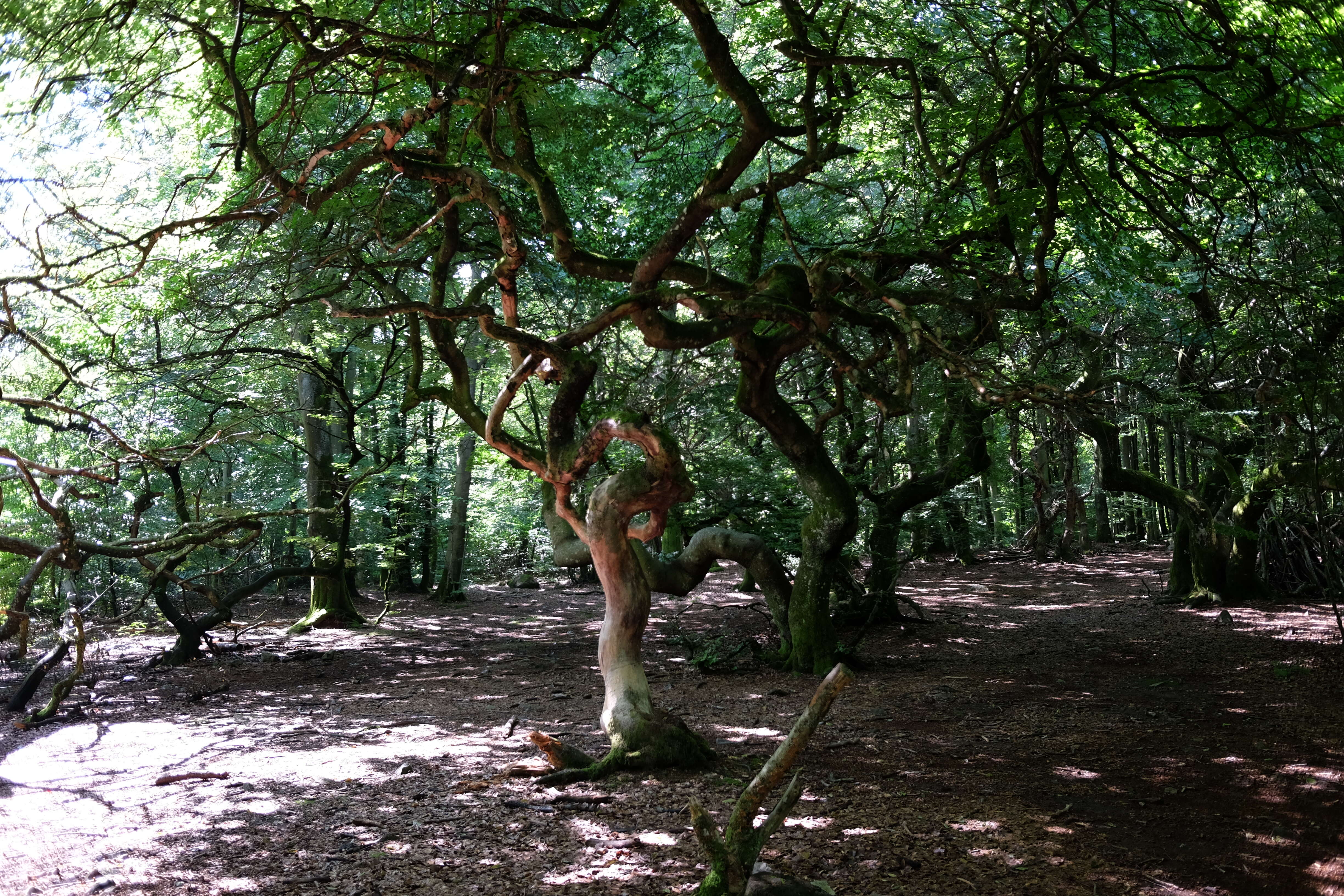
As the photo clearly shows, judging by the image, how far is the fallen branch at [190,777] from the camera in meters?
5.89

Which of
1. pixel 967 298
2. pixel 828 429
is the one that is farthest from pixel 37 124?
pixel 828 429

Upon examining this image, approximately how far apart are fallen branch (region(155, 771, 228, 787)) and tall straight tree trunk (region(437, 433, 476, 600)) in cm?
1136

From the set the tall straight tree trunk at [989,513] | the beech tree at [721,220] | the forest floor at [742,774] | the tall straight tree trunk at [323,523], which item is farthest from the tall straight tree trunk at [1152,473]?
the tall straight tree trunk at [323,523]

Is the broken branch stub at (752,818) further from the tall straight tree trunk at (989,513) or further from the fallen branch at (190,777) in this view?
the tall straight tree trunk at (989,513)

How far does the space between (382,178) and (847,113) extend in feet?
14.6

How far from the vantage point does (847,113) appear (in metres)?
8.80

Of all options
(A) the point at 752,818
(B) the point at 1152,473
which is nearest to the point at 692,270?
(A) the point at 752,818

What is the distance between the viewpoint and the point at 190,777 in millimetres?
6004

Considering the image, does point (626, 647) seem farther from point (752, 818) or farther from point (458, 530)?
point (458, 530)

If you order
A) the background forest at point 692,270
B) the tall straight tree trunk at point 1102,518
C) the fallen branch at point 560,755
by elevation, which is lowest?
the fallen branch at point 560,755

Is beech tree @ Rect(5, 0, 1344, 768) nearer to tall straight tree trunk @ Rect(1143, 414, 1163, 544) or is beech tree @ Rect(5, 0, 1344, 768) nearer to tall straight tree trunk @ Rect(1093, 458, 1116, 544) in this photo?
tall straight tree trunk @ Rect(1143, 414, 1163, 544)

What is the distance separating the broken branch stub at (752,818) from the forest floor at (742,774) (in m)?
0.68

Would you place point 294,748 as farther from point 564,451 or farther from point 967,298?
point 967,298

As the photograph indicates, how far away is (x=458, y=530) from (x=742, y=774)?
13.4 m
